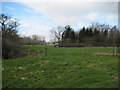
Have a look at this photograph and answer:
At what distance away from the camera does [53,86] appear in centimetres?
428

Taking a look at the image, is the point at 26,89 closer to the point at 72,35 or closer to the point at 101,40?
the point at 101,40

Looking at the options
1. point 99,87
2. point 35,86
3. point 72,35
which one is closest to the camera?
point 99,87

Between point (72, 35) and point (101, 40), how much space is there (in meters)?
13.3

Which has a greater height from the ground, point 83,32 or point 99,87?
point 83,32

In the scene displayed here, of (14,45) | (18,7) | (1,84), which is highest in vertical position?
(18,7)

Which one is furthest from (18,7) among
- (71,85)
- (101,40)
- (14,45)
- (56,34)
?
(56,34)

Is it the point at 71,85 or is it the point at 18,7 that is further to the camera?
the point at 18,7

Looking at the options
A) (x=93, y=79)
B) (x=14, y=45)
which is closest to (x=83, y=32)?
(x=14, y=45)

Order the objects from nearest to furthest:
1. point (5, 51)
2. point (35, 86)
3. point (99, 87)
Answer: point (99, 87)
point (35, 86)
point (5, 51)

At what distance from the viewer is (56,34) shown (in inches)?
2467

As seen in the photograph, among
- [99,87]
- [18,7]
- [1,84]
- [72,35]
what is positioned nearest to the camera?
[99,87]

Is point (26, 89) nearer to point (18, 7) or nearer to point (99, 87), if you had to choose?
point (99, 87)

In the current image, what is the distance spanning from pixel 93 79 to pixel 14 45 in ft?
42.8

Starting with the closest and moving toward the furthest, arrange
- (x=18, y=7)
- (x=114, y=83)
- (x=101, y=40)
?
(x=114, y=83) → (x=18, y=7) → (x=101, y=40)
